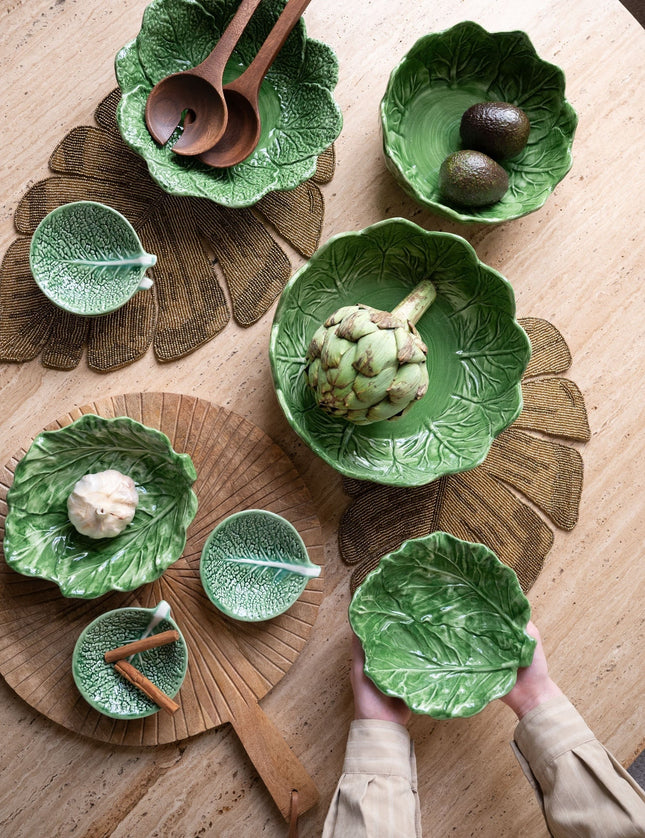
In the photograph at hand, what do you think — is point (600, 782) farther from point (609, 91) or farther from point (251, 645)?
point (609, 91)

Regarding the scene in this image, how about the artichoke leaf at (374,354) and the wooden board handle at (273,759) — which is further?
the wooden board handle at (273,759)

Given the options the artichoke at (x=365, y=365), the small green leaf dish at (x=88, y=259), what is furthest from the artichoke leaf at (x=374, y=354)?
the small green leaf dish at (x=88, y=259)

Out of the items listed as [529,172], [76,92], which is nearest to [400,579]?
[529,172]

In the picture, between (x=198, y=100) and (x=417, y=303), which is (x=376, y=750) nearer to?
(x=417, y=303)

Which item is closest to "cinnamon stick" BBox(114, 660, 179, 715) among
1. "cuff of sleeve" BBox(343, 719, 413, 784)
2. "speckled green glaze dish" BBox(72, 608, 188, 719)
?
"speckled green glaze dish" BBox(72, 608, 188, 719)

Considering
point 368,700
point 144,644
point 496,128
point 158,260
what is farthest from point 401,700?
point 496,128

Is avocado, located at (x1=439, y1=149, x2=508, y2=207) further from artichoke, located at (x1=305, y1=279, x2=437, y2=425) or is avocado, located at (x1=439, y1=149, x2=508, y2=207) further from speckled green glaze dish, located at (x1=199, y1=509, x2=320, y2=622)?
speckled green glaze dish, located at (x1=199, y1=509, x2=320, y2=622)

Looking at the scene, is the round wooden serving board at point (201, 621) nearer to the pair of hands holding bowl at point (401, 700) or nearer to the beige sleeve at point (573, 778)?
the pair of hands holding bowl at point (401, 700)
